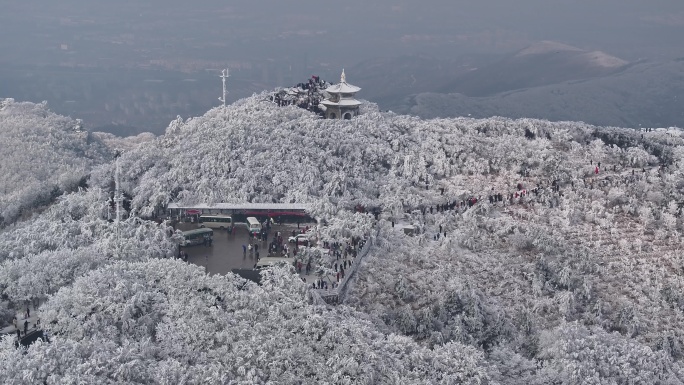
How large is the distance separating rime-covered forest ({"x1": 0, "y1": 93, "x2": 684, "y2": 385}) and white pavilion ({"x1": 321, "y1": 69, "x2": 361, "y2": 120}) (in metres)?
1.47

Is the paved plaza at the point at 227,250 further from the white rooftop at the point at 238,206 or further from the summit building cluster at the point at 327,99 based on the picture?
Result: the summit building cluster at the point at 327,99

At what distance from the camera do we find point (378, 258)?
97.5 feet

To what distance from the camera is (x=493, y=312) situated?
27844mm

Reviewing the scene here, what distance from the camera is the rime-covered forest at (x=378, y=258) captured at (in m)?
22.1

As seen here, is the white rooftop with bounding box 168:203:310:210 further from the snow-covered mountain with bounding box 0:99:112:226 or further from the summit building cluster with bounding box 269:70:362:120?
the summit building cluster with bounding box 269:70:362:120

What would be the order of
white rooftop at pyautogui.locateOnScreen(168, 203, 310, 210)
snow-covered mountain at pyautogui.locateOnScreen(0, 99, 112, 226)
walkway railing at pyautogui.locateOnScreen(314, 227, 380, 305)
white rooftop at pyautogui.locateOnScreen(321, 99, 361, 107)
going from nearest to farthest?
1. walkway railing at pyautogui.locateOnScreen(314, 227, 380, 305)
2. white rooftop at pyautogui.locateOnScreen(168, 203, 310, 210)
3. snow-covered mountain at pyautogui.locateOnScreen(0, 99, 112, 226)
4. white rooftop at pyautogui.locateOnScreen(321, 99, 361, 107)

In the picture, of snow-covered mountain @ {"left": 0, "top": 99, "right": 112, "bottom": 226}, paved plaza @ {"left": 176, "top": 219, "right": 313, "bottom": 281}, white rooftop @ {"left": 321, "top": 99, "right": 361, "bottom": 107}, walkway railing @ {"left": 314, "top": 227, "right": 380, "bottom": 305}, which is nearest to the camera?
walkway railing @ {"left": 314, "top": 227, "right": 380, "bottom": 305}

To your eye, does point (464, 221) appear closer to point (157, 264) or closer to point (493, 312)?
point (493, 312)

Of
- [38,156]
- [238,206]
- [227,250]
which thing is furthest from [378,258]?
[38,156]

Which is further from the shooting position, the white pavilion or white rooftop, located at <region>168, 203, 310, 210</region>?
the white pavilion

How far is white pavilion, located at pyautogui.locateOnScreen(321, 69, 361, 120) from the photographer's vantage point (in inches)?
1678

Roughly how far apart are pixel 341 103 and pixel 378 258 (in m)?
14.7

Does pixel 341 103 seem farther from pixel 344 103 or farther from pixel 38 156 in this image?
pixel 38 156

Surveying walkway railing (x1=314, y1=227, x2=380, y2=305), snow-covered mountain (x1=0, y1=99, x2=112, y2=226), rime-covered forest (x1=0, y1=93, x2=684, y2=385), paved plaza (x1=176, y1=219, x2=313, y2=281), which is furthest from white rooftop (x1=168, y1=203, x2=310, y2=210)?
snow-covered mountain (x1=0, y1=99, x2=112, y2=226)
